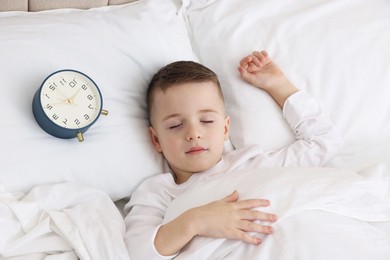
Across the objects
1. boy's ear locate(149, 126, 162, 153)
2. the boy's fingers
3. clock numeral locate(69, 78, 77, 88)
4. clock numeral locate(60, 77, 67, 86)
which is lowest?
the boy's fingers

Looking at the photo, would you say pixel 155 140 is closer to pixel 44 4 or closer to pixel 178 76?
pixel 178 76

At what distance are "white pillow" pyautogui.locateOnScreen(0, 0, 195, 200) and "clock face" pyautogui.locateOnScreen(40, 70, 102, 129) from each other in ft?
0.21

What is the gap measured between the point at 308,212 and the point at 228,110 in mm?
465

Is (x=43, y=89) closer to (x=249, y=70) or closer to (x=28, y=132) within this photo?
(x=28, y=132)

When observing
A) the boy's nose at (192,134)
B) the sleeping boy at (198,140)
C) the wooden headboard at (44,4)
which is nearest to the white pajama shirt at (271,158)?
the sleeping boy at (198,140)

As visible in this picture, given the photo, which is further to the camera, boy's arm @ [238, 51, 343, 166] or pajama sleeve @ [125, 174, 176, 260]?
boy's arm @ [238, 51, 343, 166]

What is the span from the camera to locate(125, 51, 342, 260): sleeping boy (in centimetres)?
117

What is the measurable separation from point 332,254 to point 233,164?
0.40m

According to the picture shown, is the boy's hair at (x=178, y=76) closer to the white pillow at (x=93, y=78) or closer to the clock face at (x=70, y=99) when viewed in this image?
the white pillow at (x=93, y=78)

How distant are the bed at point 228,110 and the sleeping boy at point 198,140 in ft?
0.11

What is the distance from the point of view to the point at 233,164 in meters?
1.38

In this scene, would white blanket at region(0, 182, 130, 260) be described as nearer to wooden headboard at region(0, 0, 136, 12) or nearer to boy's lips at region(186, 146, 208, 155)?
boy's lips at region(186, 146, 208, 155)

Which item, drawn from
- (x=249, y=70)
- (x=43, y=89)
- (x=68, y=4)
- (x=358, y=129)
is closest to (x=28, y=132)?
(x=43, y=89)

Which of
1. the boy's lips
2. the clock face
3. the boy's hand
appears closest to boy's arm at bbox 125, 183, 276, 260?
the boy's hand
